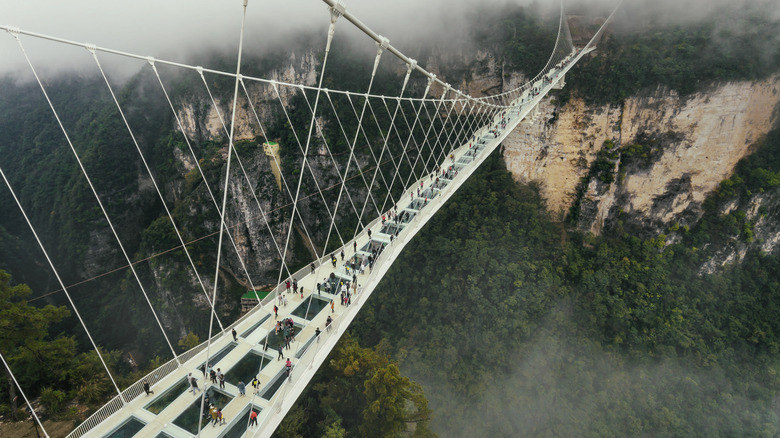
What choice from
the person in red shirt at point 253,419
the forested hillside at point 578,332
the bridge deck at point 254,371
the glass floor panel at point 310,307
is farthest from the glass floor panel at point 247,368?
the forested hillside at point 578,332

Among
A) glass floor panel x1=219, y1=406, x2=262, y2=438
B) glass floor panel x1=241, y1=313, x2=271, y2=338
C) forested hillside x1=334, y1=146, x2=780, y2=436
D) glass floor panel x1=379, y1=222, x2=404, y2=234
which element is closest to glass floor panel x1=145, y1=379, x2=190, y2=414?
glass floor panel x1=219, y1=406, x2=262, y2=438

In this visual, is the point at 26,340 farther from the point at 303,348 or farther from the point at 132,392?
the point at 303,348

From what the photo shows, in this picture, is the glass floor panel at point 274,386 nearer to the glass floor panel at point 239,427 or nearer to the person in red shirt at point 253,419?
the glass floor panel at point 239,427

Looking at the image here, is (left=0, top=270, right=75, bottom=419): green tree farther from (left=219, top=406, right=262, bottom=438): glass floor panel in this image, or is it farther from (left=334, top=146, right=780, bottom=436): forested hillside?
(left=334, top=146, right=780, bottom=436): forested hillside

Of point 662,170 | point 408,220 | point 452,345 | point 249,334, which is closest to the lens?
point 249,334

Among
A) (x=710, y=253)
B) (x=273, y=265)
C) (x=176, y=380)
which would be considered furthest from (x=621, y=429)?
(x=273, y=265)

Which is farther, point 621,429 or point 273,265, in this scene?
point 273,265

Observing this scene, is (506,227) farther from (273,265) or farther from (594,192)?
(273,265)
